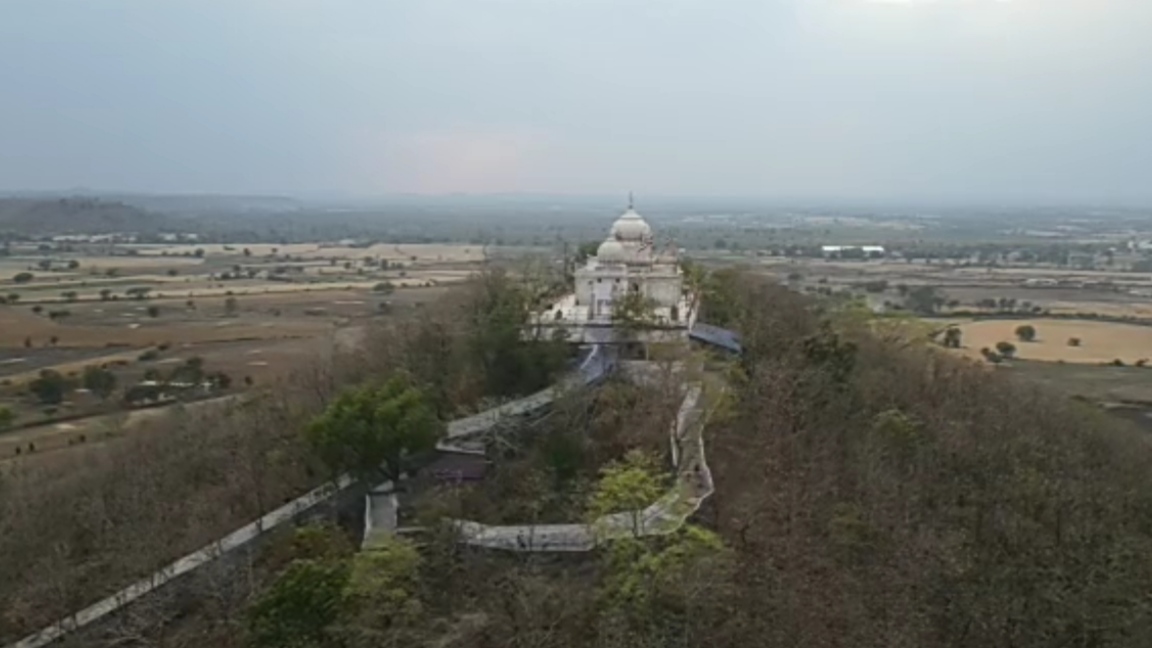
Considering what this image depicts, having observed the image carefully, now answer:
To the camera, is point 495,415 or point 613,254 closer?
point 495,415

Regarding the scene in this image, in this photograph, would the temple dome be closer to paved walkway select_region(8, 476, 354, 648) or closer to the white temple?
the white temple

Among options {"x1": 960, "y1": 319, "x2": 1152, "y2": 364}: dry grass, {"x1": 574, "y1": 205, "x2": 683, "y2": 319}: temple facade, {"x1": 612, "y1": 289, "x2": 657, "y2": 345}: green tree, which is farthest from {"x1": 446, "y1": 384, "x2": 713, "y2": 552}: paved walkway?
{"x1": 960, "y1": 319, "x2": 1152, "y2": 364}: dry grass

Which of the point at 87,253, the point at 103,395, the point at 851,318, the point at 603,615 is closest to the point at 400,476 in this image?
the point at 603,615

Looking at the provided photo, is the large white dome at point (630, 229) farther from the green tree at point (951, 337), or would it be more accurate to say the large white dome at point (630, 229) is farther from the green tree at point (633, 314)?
the green tree at point (951, 337)

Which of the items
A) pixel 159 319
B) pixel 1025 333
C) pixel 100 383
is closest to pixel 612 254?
pixel 100 383

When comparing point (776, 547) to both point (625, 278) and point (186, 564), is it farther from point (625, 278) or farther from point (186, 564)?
point (625, 278)

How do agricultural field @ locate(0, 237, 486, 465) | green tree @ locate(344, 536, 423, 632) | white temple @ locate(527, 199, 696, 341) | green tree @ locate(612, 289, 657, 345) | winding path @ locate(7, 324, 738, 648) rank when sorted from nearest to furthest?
1. green tree @ locate(344, 536, 423, 632)
2. winding path @ locate(7, 324, 738, 648)
3. green tree @ locate(612, 289, 657, 345)
4. white temple @ locate(527, 199, 696, 341)
5. agricultural field @ locate(0, 237, 486, 465)
